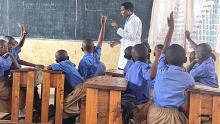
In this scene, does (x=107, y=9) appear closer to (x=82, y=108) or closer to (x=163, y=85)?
(x=82, y=108)

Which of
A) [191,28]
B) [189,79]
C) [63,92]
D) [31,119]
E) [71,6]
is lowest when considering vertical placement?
[31,119]

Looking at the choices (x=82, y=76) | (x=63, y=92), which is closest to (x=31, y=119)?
(x=63, y=92)

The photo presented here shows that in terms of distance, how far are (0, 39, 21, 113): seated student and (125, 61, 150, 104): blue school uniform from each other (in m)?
1.55

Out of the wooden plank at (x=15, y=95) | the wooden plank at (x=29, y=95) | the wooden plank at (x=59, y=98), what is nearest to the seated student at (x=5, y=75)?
the wooden plank at (x=15, y=95)

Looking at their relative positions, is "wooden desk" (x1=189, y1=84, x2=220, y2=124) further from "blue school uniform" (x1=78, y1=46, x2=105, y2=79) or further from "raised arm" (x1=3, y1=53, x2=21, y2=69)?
"raised arm" (x1=3, y1=53, x2=21, y2=69)

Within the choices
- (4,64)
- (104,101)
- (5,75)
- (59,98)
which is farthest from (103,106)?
(5,75)

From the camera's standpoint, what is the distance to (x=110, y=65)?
6633mm

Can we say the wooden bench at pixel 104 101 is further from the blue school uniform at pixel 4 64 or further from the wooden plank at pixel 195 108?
the blue school uniform at pixel 4 64

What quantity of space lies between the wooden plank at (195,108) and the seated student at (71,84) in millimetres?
1693

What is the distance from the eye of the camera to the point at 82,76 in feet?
15.2

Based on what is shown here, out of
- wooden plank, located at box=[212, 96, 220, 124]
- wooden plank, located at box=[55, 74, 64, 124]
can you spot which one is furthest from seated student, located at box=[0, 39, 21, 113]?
wooden plank, located at box=[212, 96, 220, 124]

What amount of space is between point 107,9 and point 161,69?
12.1 feet

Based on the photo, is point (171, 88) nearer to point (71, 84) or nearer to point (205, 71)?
point (205, 71)

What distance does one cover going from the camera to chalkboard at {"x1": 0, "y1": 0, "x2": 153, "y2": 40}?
6.55 m
